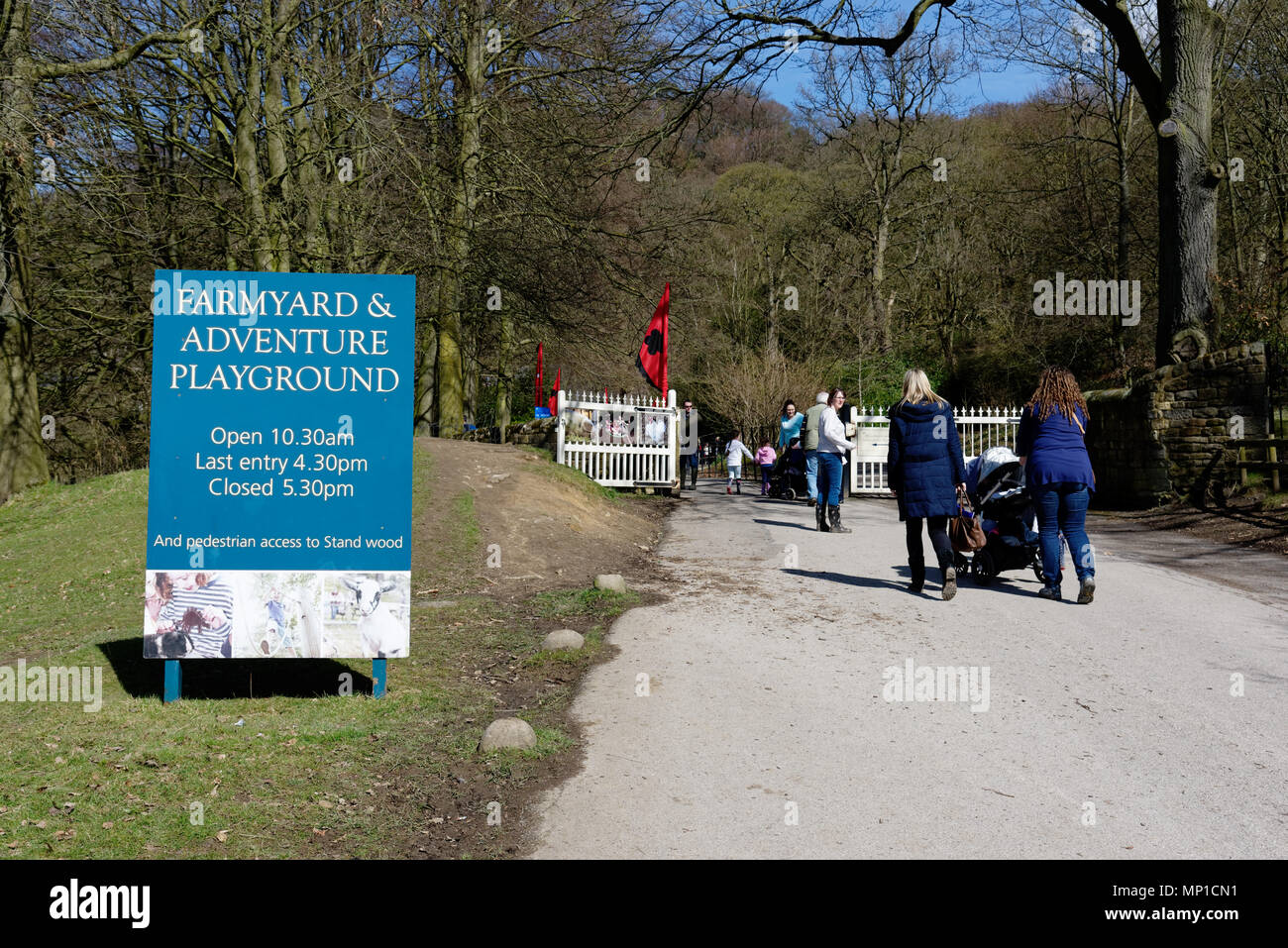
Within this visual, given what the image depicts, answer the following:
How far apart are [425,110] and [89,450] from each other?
9523 millimetres

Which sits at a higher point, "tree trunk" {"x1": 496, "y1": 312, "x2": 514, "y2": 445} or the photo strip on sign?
"tree trunk" {"x1": 496, "y1": 312, "x2": 514, "y2": 445}

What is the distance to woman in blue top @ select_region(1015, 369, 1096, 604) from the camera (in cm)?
890

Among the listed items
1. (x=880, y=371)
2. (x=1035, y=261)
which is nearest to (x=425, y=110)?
(x=880, y=371)

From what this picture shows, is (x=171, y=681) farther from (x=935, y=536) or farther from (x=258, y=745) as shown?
(x=935, y=536)

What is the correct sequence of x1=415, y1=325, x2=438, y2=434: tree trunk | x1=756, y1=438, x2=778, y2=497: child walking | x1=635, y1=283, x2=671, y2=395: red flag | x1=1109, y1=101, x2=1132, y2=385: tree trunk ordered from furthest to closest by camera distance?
x1=1109, y1=101, x2=1132, y2=385: tree trunk → x1=415, y1=325, x2=438, y2=434: tree trunk → x1=756, y1=438, x2=778, y2=497: child walking → x1=635, y1=283, x2=671, y2=395: red flag

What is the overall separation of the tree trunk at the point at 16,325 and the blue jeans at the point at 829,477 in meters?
11.3

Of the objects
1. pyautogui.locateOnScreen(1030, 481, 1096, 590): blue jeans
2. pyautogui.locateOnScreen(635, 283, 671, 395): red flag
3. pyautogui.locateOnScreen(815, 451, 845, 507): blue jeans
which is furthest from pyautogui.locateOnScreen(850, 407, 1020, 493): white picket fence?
pyautogui.locateOnScreen(1030, 481, 1096, 590): blue jeans

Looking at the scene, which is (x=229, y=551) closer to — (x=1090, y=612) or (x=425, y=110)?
(x=1090, y=612)

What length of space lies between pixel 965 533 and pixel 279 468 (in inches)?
257

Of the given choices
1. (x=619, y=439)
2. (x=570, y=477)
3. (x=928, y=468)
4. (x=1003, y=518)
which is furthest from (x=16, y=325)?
(x=1003, y=518)

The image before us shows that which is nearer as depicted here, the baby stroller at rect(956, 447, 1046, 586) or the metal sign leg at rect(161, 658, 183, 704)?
the metal sign leg at rect(161, 658, 183, 704)

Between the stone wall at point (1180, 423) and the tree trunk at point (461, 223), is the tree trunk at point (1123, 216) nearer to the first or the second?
the stone wall at point (1180, 423)

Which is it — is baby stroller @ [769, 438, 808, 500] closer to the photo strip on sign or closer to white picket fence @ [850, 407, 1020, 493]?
white picket fence @ [850, 407, 1020, 493]

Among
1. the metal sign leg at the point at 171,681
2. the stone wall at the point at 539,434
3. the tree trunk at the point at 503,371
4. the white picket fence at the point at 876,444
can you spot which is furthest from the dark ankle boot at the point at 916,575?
→ the tree trunk at the point at 503,371
